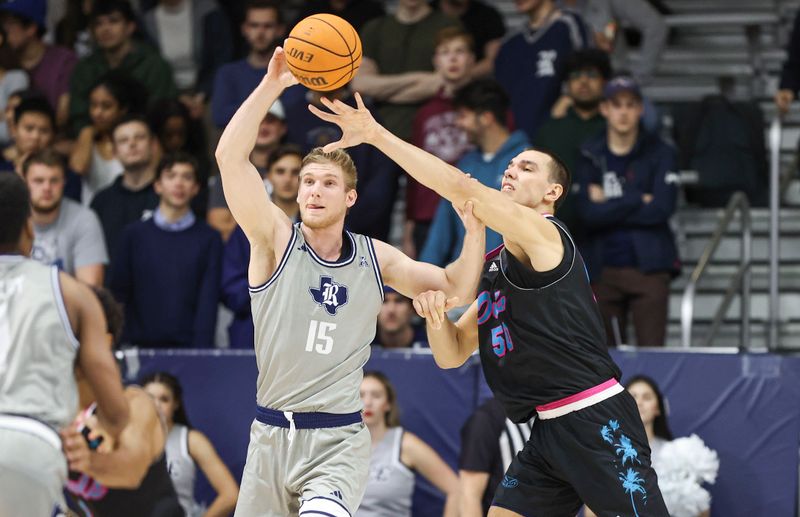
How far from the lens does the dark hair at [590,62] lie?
10523 millimetres

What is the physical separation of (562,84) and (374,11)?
2006mm

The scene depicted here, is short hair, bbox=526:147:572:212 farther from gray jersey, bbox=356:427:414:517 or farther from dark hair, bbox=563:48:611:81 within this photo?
dark hair, bbox=563:48:611:81

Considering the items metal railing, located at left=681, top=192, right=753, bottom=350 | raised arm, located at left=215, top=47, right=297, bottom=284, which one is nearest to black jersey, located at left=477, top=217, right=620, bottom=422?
raised arm, located at left=215, top=47, right=297, bottom=284

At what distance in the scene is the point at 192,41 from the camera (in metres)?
12.8

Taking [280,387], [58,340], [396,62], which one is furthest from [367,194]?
[58,340]

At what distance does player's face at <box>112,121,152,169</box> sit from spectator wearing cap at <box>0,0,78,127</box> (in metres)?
1.50

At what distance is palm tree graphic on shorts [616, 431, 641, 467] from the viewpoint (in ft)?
20.3

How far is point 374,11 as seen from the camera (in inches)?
475

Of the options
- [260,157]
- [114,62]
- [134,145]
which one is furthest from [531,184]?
[114,62]

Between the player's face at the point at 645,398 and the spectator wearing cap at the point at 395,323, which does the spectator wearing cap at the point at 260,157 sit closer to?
the spectator wearing cap at the point at 395,323

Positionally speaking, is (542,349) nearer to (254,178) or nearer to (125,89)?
(254,178)

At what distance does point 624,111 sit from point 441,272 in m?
3.79

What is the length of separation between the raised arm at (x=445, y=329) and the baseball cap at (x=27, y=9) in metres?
7.07

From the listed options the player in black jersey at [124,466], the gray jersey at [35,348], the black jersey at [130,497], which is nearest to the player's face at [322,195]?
the gray jersey at [35,348]
